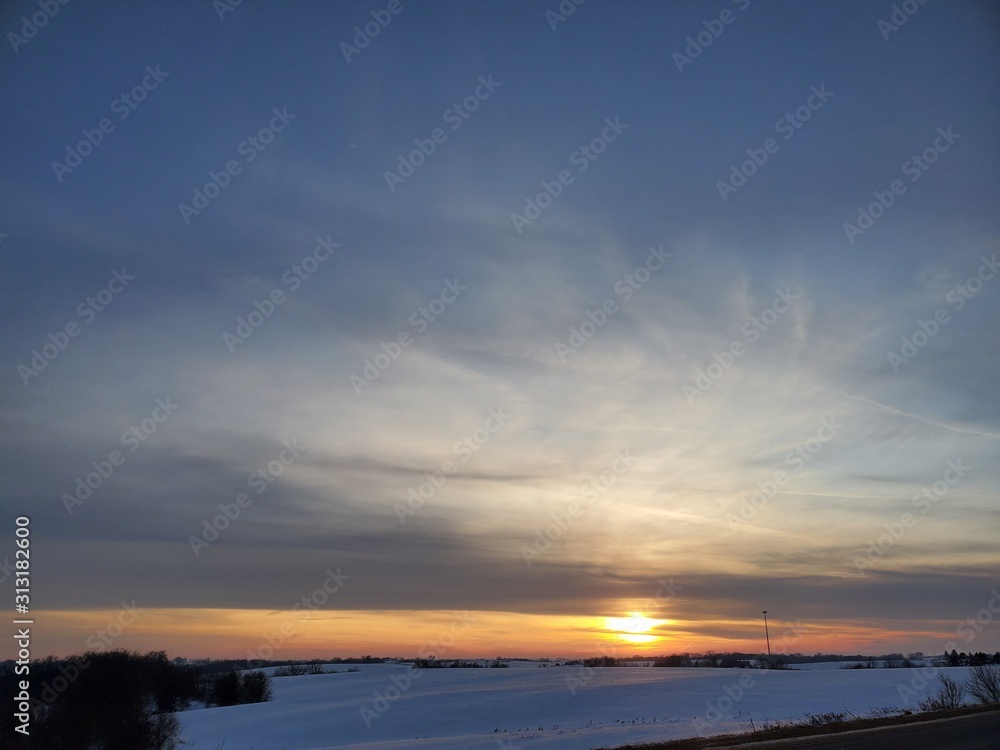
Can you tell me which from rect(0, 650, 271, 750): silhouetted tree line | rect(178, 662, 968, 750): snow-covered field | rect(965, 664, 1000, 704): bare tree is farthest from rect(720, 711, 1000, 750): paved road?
rect(0, 650, 271, 750): silhouetted tree line

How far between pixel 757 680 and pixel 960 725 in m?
62.4

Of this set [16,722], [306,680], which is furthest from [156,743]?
[306,680]

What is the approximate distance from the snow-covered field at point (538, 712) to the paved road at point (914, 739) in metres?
9.78

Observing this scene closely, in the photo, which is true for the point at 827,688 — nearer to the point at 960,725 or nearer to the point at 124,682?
the point at 960,725

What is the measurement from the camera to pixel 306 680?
405 ft

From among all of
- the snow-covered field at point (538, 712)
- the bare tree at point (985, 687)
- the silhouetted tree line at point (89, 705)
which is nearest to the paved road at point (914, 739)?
the snow-covered field at point (538, 712)

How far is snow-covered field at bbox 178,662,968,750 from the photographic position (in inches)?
1602

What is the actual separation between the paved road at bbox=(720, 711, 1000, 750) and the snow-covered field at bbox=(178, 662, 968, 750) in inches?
385

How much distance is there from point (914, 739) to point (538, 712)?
4398 centimetres

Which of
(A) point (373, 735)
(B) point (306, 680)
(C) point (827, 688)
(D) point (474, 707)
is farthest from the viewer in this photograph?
(B) point (306, 680)

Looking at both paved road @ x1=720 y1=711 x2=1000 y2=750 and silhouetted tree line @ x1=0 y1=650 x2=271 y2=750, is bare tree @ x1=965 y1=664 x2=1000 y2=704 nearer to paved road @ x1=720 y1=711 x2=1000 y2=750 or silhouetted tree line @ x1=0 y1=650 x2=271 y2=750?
paved road @ x1=720 y1=711 x2=1000 y2=750

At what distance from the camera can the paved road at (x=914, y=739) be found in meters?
22.7

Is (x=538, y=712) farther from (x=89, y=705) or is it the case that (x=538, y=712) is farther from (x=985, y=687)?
(x=89, y=705)

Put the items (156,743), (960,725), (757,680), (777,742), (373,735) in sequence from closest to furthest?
(777,742), (960,725), (156,743), (373,735), (757,680)
